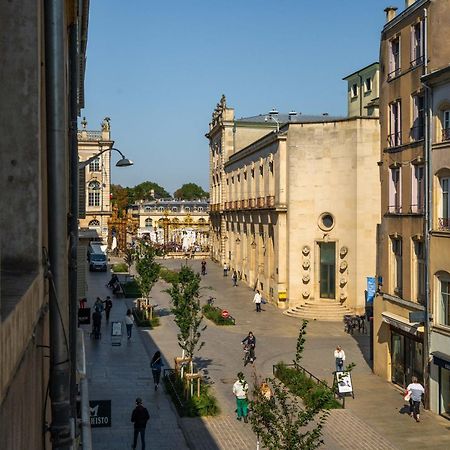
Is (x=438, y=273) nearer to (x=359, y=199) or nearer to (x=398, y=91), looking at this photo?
(x=398, y=91)

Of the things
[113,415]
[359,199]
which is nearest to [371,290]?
[359,199]

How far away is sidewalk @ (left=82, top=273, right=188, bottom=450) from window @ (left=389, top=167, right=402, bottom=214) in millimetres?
10684

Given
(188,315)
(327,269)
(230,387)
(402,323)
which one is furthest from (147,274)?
(402,323)

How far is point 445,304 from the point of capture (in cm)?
2023

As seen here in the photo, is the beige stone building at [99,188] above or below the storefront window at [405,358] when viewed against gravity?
above

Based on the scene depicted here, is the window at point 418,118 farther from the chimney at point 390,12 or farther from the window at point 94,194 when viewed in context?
the window at point 94,194

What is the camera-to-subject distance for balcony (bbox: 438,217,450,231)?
2016 centimetres

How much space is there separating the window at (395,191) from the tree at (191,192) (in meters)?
151

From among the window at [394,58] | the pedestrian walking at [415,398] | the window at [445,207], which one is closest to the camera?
the pedestrian walking at [415,398]

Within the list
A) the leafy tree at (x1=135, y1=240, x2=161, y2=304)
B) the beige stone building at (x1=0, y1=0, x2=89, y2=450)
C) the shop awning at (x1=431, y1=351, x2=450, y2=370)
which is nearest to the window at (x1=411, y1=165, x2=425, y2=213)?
the shop awning at (x1=431, y1=351, x2=450, y2=370)

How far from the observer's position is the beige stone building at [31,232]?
323 cm

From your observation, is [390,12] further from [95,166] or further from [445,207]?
[95,166]

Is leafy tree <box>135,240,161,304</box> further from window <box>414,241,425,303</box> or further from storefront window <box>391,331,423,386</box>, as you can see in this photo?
window <box>414,241,425,303</box>

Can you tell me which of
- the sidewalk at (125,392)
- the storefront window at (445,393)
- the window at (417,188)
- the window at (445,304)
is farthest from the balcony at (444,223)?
the sidewalk at (125,392)
